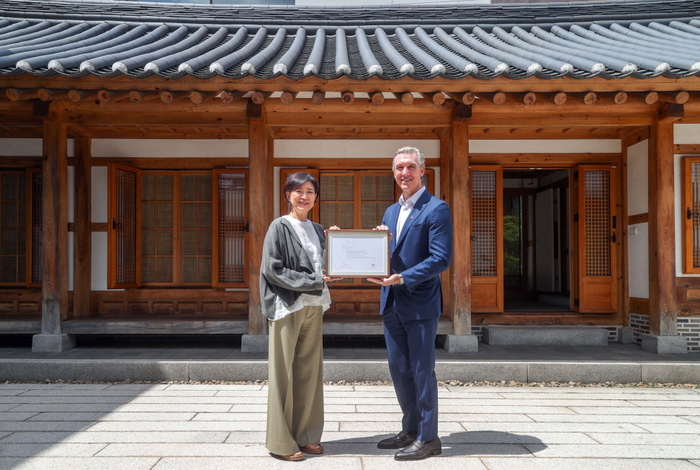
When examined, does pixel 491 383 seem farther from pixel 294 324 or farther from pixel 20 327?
pixel 20 327

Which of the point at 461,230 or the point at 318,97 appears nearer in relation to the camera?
the point at 318,97

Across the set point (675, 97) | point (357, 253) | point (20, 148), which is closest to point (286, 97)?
point (357, 253)

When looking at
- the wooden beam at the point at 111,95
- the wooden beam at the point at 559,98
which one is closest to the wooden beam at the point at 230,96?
the wooden beam at the point at 111,95

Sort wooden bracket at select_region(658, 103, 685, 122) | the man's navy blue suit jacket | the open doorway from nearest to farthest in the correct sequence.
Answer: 1. the man's navy blue suit jacket
2. wooden bracket at select_region(658, 103, 685, 122)
3. the open doorway

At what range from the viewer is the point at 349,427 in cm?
397

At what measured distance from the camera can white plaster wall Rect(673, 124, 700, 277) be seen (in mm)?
6793

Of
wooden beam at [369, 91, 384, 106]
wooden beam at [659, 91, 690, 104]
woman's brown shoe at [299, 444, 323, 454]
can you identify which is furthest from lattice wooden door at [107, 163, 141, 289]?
wooden beam at [659, 91, 690, 104]

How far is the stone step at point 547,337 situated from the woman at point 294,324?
3.98 metres

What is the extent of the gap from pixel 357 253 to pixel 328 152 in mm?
4353

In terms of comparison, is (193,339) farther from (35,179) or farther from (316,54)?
(316,54)

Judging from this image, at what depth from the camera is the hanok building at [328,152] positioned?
5598 mm

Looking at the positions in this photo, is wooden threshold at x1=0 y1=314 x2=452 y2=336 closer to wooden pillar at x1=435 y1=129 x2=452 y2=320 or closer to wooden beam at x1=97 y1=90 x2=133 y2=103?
wooden pillar at x1=435 y1=129 x2=452 y2=320

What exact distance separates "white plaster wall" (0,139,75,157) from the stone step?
6806mm

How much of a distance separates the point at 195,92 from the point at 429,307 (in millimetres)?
3571
